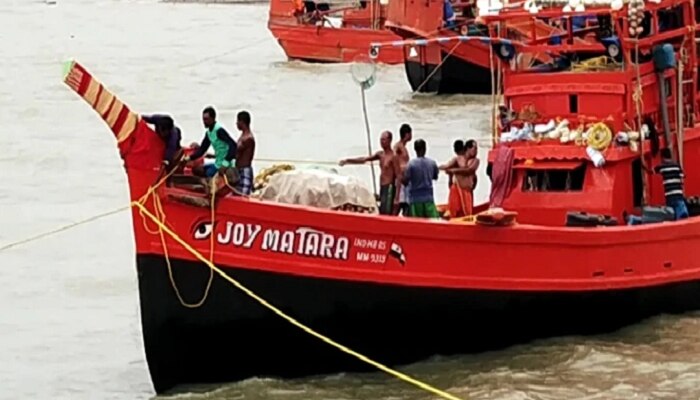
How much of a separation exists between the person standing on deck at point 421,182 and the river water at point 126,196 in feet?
5.00

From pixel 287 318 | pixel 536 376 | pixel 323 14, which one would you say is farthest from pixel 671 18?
pixel 323 14

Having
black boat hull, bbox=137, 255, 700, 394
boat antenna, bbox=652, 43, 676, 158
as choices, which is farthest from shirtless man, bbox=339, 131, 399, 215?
boat antenna, bbox=652, 43, 676, 158

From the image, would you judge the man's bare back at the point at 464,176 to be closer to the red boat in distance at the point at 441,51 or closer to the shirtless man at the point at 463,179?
the shirtless man at the point at 463,179

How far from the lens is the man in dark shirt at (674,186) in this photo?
17906 millimetres

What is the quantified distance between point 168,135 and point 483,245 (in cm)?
316

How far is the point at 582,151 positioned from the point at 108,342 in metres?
5.56

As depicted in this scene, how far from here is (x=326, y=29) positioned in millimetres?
49500

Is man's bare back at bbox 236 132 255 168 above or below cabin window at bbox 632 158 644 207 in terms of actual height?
above

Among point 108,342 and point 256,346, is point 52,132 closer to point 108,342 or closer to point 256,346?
point 108,342

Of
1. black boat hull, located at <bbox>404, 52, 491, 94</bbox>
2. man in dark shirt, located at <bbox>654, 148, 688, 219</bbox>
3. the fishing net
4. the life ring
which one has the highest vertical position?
black boat hull, located at <bbox>404, 52, 491, 94</bbox>

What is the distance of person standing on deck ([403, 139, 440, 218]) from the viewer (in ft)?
55.3

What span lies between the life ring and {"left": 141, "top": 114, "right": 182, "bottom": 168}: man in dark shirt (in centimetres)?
480

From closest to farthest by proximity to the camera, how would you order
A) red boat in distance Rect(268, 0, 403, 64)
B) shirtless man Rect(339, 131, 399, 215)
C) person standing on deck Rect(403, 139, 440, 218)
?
person standing on deck Rect(403, 139, 440, 218) < shirtless man Rect(339, 131, 399, 215) < red boat in distance Rect(268, 0, 403, 64)

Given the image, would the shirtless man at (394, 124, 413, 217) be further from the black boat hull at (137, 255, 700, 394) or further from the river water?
the river water
